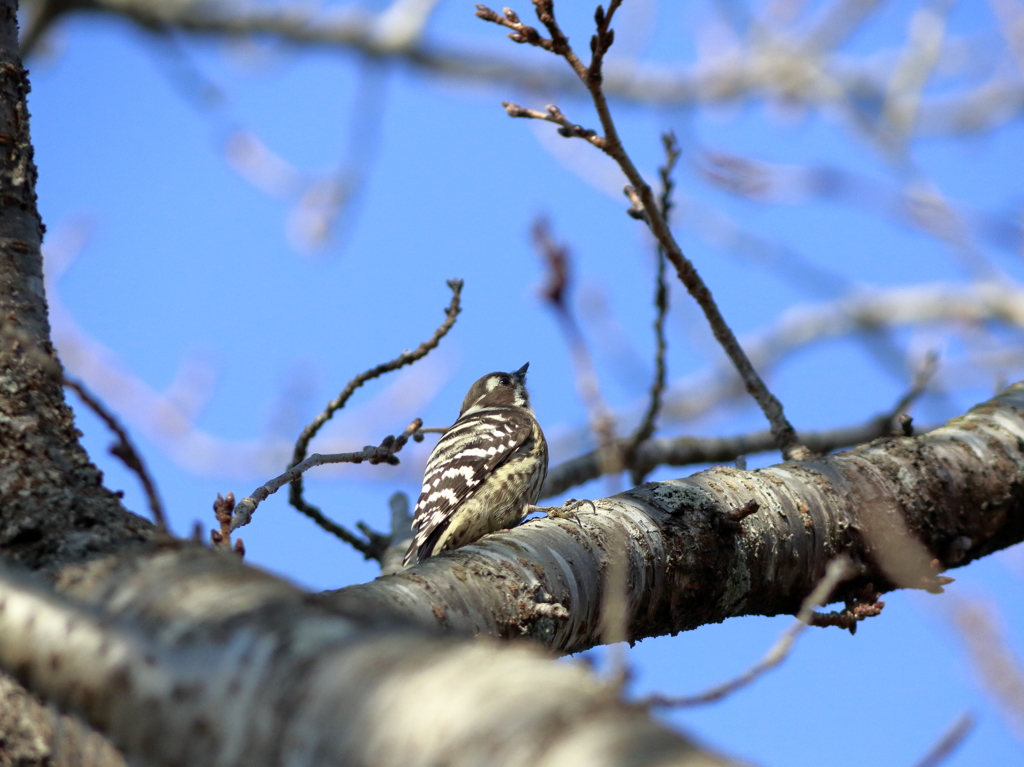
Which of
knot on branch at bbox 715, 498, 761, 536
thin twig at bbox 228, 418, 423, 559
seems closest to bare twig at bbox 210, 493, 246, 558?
thin twig at bbox 228, 418, 423, 559

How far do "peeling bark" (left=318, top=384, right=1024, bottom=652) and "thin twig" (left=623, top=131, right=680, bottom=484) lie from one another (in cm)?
84

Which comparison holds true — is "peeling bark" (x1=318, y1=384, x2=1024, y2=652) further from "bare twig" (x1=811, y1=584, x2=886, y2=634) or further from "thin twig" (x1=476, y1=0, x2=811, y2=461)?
"thin twig" (x1=476, y1=0, x2=811, y2=461)

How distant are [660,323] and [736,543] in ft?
3.94

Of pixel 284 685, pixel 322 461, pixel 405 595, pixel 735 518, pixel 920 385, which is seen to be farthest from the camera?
pixel 920 385

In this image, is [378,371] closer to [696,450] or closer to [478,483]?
[478,483]

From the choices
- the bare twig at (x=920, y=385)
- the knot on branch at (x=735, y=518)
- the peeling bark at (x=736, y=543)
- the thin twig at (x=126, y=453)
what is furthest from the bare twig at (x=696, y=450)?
the thin twig at (x=126, y=453)

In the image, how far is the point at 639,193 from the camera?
113 inches

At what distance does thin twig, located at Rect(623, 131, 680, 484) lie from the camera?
11.9 ft

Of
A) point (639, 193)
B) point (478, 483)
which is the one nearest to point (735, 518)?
point (639, 193)

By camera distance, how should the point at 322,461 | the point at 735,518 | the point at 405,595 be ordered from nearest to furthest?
1. the point at 405,595
2. the point at 322,461
3. the point at 735,518

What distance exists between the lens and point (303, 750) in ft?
3.59

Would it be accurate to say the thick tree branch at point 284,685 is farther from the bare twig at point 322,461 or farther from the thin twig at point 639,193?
the thin twig at point 639,193

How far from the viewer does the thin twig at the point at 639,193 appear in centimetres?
256

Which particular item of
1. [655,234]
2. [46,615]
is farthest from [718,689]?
[655,234]
